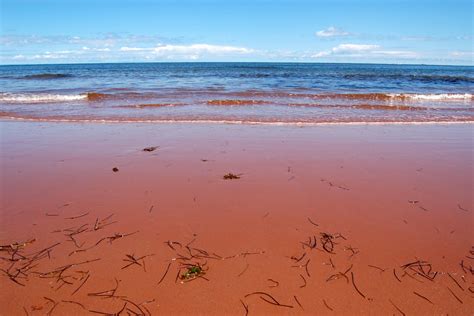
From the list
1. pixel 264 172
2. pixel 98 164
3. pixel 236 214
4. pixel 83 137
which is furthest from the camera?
pixel 83 137

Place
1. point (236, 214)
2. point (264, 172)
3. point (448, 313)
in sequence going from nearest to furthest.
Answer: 1. point (448, 313)
2. point (236, 214)
3. point (264, 172)

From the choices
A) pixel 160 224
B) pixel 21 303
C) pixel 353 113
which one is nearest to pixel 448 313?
pixel 160 224

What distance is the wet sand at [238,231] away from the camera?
256cm

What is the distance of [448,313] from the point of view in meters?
2.42

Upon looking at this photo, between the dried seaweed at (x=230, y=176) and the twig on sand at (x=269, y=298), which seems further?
the dried seaweed at (x=230, y=176)

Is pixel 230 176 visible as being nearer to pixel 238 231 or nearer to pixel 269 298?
pixel 238 231

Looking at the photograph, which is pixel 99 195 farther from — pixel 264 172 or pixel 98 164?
pixel 264 172

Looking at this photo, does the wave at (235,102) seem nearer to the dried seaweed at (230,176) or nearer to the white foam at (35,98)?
the white foam at (35,98)

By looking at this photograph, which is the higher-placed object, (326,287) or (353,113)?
(353,113)

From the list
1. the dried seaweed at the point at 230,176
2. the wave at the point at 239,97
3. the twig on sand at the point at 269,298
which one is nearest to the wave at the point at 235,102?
the wave at the point at 239,97

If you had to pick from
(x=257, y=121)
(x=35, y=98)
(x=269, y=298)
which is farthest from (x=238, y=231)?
(x=35, y=98)

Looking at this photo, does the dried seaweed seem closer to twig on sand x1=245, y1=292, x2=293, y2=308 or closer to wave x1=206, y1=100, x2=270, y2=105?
twig on sand x1=245, y1=292, x2=293, y2=308

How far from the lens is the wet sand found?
8.39 feet

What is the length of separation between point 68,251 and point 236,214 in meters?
1.70
